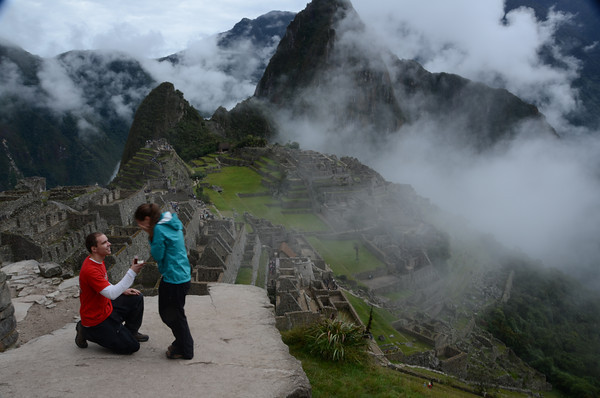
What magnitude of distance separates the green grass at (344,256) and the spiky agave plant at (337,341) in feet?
75.2

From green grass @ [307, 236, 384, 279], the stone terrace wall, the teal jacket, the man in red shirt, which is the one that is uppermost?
the teal jacket

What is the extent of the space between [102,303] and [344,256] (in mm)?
31068

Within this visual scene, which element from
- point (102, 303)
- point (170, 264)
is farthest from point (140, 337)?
point (170, 264)

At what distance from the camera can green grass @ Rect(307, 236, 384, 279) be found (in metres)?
32.8

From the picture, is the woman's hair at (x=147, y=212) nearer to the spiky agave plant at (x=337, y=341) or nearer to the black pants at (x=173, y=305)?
the black pants at (x=173, y=305)

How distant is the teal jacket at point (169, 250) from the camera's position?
4773 millimetres

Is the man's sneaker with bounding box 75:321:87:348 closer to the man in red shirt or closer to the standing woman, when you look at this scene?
the man in red shirt

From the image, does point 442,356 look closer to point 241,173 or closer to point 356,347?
point 356,347

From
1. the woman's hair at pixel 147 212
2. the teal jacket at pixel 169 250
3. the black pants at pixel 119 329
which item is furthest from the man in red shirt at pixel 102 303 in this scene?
the woman's hair at pixel 147 212

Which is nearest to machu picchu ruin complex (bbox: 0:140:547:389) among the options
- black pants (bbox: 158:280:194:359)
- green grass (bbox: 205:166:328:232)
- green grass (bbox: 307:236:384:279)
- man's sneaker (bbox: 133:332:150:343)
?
green grass (bbox: 307:236:384:279)

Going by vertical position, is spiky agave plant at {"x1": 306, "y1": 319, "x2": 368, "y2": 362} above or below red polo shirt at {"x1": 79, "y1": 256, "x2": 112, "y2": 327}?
below

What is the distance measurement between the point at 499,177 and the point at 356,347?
559 ft

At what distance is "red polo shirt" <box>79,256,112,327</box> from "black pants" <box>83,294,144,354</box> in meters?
0.11

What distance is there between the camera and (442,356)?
2328 centimetres
